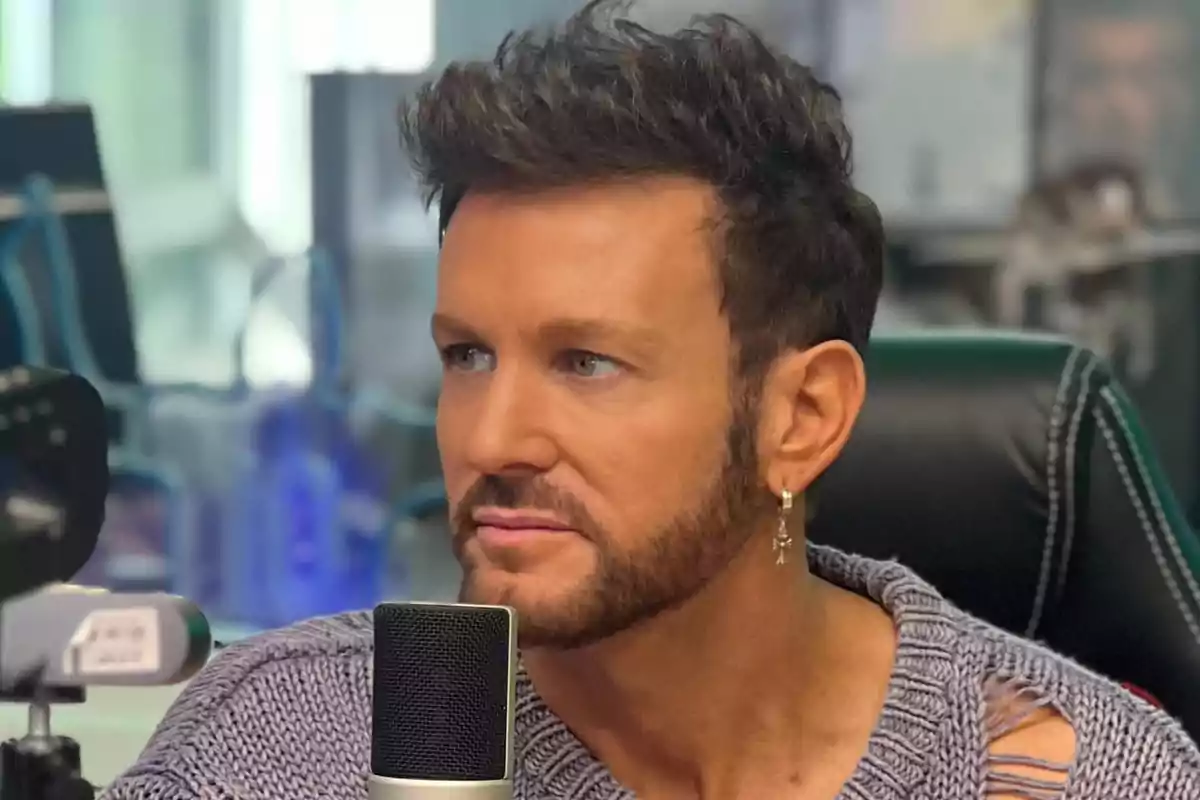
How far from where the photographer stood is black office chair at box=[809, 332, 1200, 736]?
4.01 ft

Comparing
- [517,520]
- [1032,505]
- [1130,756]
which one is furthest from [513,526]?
[1032,505]

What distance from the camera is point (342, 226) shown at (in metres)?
1.62

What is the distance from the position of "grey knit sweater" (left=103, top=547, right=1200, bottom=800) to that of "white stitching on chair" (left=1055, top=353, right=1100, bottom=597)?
0.72ft

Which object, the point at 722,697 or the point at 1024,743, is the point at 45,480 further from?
the point at 1024,743

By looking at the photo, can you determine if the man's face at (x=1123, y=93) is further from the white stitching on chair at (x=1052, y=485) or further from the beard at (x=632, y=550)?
the beard at (x=632, y=550)

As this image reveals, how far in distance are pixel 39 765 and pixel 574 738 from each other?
48cm

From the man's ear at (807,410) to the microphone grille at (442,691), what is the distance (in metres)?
0.40

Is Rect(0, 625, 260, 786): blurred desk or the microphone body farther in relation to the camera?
Rect(0, 625, 260, 786): blurred desk

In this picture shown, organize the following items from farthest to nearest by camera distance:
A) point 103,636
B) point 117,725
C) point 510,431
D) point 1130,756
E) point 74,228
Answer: point 74,228, point 117,725, point 1130,756, point 510,431, point 103,636

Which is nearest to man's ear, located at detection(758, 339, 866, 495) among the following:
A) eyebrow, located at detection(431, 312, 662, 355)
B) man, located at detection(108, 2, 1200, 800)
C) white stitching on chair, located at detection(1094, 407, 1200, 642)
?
man, located at detection(108, 2, 1200, 800)

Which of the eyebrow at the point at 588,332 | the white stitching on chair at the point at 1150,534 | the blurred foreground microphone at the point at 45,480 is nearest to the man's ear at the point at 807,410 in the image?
the eyebrow at the point at 588,332

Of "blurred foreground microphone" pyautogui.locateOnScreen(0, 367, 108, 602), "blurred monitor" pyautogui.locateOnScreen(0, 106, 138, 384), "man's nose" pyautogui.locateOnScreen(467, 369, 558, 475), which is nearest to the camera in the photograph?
"blurred foreground microphone" pyautogui.locateOnScreen(0, 367, 108, 602)

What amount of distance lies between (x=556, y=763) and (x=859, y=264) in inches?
16.3

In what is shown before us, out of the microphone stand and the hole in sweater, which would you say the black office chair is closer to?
the hole in sweater
